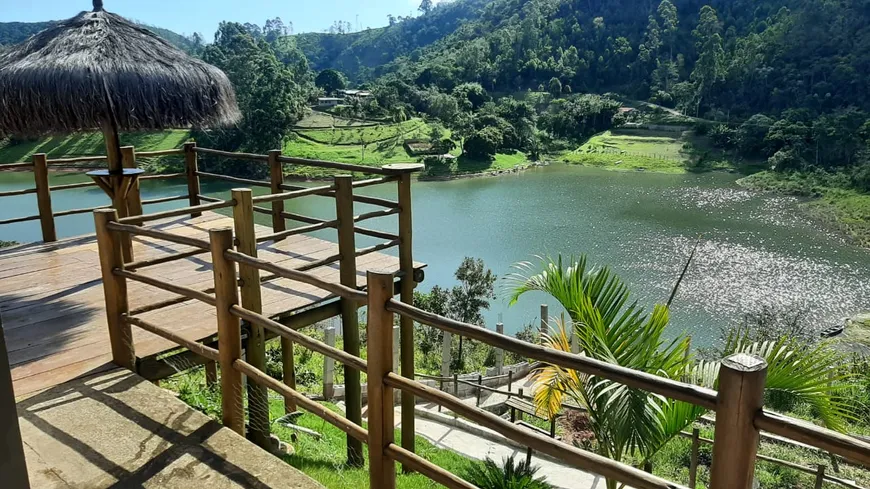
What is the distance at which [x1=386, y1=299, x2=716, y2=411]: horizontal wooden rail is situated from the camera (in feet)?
4.48

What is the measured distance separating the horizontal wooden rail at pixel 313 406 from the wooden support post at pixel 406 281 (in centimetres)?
174

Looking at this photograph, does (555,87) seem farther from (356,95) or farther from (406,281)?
(406,281)

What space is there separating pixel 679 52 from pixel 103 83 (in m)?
73.3

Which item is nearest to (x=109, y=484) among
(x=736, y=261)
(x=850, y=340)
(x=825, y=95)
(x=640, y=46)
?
(x=850, y=340)

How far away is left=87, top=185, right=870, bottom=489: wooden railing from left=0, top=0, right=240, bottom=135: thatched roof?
1178 millimetres

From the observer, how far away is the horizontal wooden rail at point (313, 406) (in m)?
2.17

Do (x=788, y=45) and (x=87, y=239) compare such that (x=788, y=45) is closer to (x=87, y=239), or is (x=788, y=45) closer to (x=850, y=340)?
(x=850, y=340)

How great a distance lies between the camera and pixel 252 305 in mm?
3094

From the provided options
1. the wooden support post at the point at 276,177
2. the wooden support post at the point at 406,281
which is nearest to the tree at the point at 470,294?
the wooden support post at the point at 276,177

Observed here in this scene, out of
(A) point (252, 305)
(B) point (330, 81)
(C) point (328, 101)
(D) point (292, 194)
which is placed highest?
(B) point (330, 81)

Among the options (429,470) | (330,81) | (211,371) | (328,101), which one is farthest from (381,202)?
(330,81)

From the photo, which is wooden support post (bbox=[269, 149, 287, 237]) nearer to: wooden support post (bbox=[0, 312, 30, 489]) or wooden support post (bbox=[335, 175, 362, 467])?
wooden support post (bbox=[335, 175, 362, 467])

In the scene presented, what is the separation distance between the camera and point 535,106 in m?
61.2

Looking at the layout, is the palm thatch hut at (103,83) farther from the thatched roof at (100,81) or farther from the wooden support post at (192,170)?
the wooden support post at (192,170)
